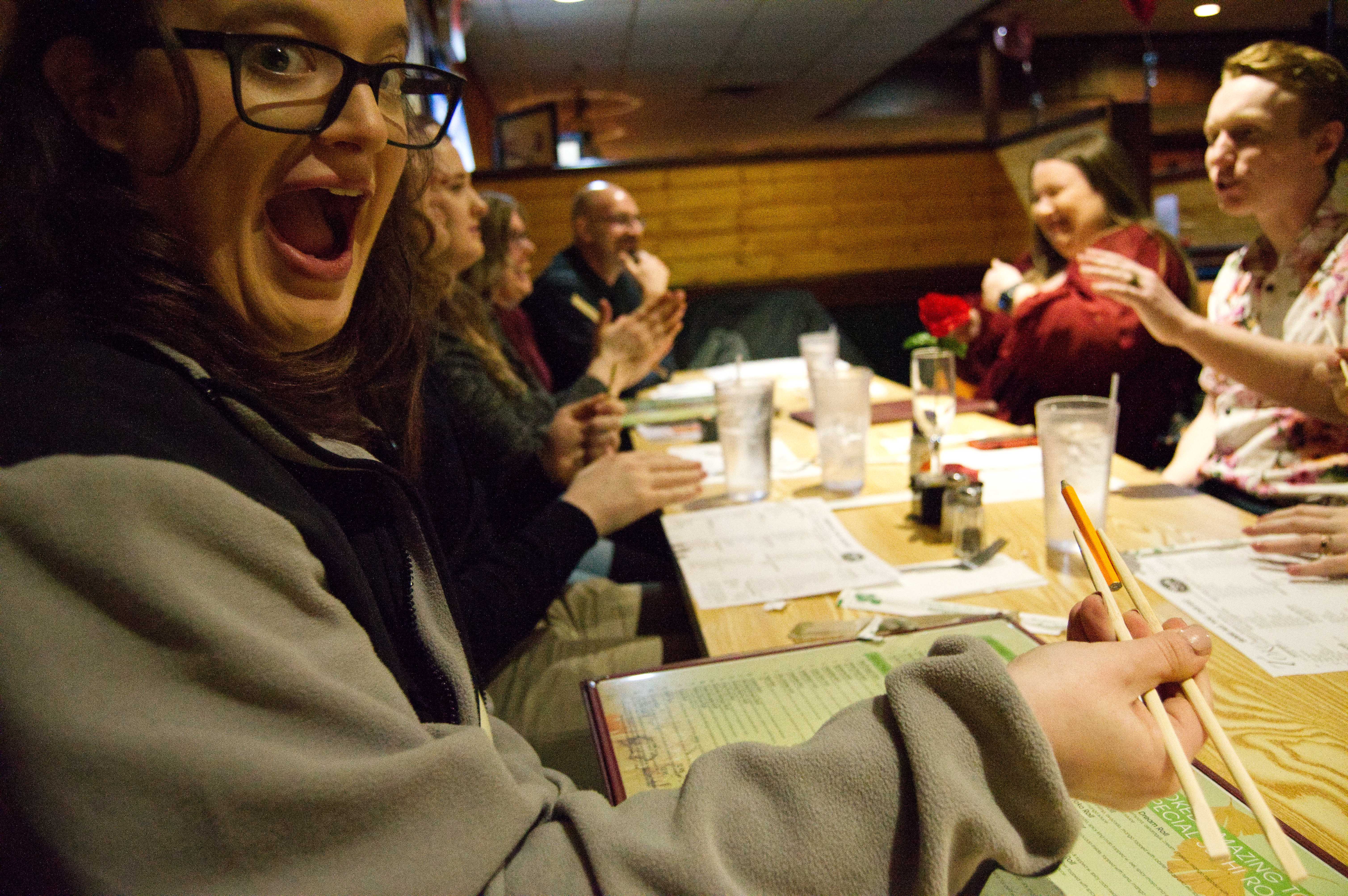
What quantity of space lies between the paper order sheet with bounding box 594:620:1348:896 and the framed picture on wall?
6.23 m

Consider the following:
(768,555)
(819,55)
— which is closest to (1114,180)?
(768,555)

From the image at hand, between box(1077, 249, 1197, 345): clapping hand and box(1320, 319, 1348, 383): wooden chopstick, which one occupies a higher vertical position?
box(1077, 249, 1197, 345): clapping hand

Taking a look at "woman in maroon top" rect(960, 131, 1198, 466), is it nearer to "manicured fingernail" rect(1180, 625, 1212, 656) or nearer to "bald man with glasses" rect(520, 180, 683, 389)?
"bald man with glasses" rect(520, 180, 683, 389)

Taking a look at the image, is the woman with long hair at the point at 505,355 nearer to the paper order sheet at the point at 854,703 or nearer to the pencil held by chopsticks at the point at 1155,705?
the paper order sheet at the point at 854,703

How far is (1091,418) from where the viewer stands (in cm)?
109

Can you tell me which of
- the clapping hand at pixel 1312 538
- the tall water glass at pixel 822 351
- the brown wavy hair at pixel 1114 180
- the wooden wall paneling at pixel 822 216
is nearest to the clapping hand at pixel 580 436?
the tall water glass at pixel 822 351

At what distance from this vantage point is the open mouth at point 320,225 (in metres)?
0.68

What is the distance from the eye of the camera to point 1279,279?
1.75m

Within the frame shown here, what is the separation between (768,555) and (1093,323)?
5.69 ft

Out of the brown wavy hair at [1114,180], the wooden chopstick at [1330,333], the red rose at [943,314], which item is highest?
the brown wavy hair at [1114,180]

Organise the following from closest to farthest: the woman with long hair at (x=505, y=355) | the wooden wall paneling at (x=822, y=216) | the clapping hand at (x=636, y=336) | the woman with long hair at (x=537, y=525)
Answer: the woman with long hair at (x=537, y=525) < the woman with long hair at (x=505, y=355) < the clapping hand at (x=636, y=336) < the wooden wall paneling at (x=822, y=216)

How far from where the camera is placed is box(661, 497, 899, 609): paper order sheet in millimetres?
1074

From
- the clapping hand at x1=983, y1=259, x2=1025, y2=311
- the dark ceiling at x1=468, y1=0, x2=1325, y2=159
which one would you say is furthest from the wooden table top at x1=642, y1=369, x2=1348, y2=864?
the dark ceiling at x1=468, y1=0, x2=1325, y2=159

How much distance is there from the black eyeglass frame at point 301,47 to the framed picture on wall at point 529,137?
6184mm
